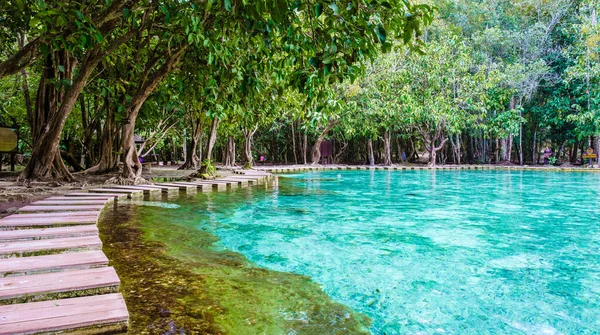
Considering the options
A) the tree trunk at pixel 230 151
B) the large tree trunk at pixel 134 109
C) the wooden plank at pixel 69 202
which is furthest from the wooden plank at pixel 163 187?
the tree trunk at pixel 230 151

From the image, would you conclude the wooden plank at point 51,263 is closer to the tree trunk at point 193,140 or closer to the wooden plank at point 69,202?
the wooden plank at point 69,202

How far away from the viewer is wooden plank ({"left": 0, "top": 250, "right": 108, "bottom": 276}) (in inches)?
103

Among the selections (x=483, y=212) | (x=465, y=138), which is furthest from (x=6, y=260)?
(x=465, y=138)

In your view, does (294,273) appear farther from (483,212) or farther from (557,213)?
(557,213)

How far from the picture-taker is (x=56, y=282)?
93.7 inches

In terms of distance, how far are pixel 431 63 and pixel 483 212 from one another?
1526 centimetres

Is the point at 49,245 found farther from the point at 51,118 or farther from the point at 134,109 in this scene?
the point at 134,109

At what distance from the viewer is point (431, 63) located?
21.3m

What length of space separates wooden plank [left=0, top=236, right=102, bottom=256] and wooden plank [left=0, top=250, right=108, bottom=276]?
23 centimetres

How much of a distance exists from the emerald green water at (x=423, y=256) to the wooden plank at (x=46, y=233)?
2.83ft

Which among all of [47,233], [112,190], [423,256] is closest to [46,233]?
[47,233]

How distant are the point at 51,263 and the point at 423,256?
3735 mm

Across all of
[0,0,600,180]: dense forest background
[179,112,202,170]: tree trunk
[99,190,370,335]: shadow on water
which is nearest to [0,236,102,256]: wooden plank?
[99,190,370,335]: shadow on water

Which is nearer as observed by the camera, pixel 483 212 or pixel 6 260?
pixel 6 260
